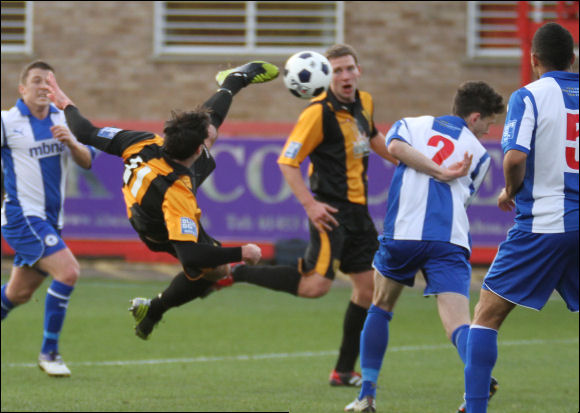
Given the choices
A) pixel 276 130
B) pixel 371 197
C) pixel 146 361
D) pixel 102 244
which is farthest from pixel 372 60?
pixel 146 361

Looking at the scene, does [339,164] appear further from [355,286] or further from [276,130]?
[276,130]

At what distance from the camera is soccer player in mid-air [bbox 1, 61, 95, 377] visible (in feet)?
28.1

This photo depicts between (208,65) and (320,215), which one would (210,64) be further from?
(320,215)

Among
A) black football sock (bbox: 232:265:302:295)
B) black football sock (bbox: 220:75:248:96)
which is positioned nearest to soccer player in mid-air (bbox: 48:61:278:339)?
black football sock (bbox: 220:75:248:96)

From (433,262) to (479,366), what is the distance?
1101mm

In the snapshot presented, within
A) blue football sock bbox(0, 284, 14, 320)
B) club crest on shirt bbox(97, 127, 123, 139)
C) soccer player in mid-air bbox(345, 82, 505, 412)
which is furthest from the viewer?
blue football sock bbox(0, 284, 14, 320)

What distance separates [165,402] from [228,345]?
2.99 m

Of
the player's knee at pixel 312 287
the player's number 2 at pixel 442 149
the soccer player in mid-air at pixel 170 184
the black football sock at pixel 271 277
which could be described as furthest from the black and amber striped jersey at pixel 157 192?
the player's number 2 at pixel 442 149

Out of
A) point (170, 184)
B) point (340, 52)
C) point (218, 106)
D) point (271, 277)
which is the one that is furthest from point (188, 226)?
point (340, 52)

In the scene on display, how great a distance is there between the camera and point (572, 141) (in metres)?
5.27

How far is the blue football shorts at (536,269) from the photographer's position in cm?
521

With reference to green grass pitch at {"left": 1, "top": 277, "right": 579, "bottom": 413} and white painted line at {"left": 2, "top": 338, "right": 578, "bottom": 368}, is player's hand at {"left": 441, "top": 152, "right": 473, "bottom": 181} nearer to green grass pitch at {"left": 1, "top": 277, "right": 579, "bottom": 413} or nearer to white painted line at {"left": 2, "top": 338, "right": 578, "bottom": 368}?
green grass pitch at {"left": 1, "top": 277, "right": 579, "bottom": 413}

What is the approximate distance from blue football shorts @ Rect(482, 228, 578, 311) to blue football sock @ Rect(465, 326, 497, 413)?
27 centimetres

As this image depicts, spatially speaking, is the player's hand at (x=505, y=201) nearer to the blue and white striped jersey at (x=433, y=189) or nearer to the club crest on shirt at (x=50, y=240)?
the blue and white striped jersey at (x=433, y=189)
